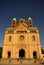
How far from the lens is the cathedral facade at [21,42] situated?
4066 centimetres

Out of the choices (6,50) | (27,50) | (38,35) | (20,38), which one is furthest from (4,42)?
(38,35)

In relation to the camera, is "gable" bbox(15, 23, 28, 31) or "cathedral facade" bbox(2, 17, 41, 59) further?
"gable" bbox(15, 23, 28, 31)

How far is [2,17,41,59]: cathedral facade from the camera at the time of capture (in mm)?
40656

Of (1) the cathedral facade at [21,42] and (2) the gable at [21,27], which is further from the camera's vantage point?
(2) the gable at [21,27]

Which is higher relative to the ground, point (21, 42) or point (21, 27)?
point (21, 27)

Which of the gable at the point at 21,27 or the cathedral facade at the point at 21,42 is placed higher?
the gable at the point at 21,27

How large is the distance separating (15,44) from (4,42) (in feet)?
12.4

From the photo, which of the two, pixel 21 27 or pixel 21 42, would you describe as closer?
pixel 21 42

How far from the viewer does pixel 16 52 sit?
41.0m

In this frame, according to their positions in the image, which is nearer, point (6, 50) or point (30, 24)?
point (6, 50)

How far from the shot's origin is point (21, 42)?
138ft

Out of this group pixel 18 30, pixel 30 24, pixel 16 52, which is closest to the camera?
pixel 16 52

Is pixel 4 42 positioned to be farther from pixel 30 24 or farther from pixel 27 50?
pixel 30 24

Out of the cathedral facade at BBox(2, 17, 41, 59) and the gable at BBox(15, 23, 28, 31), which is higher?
the gable at BBox(15, 23, 28, 31)
